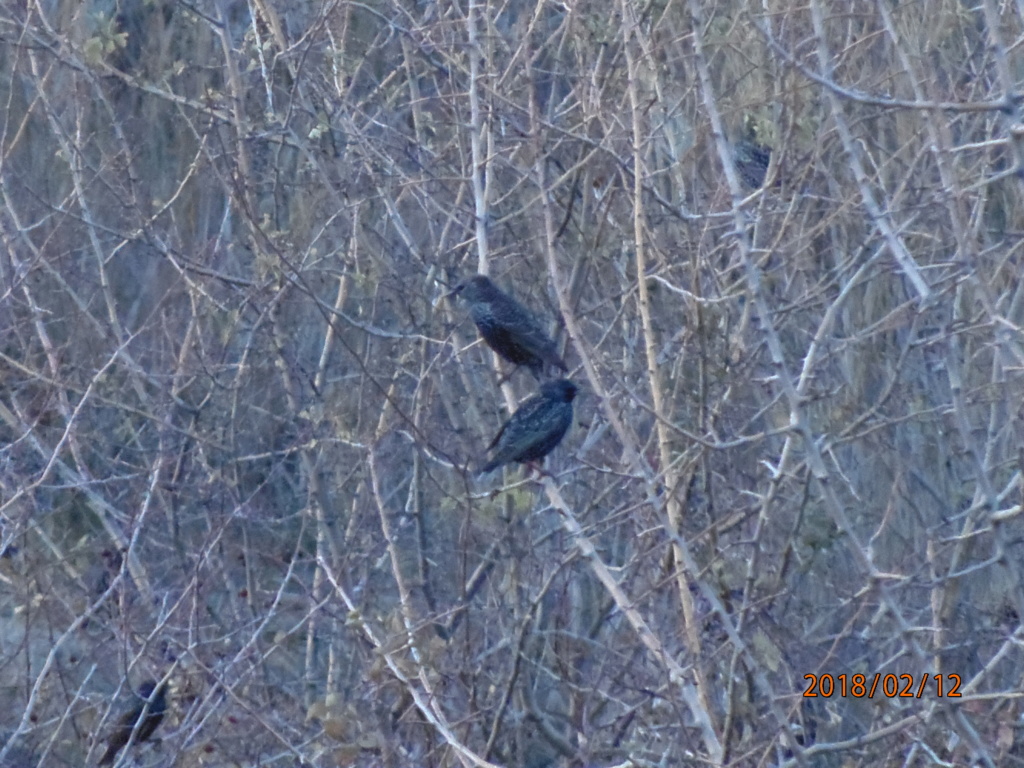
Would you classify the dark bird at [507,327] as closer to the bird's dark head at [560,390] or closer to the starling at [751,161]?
the bird's dark head at [560,390]

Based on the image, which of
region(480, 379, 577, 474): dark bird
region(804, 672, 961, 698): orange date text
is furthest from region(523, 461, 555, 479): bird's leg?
region(804, 672, 961, 698): orange date text

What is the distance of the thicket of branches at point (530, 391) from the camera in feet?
15.4

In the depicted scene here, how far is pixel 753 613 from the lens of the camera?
4.52 metres

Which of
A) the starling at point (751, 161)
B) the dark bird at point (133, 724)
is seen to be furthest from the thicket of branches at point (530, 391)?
the dark bird at point (133, 724)

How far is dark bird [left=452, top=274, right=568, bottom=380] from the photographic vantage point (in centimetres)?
600

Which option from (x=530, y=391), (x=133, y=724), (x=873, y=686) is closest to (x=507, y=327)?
(x=530, y=391)

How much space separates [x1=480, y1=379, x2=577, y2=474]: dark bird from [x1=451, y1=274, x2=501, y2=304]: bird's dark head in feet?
1.72

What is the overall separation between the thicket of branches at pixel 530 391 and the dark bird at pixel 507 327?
0.21 metres

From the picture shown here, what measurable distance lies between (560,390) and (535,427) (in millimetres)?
284

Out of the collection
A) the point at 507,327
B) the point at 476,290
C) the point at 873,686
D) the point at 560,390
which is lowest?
the point at 873,686

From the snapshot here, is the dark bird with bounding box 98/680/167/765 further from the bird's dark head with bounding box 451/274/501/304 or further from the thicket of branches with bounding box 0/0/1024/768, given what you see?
the bird's dark head with bounding box 451/274/501/304

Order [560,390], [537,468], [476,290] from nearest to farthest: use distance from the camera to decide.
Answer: [537,468], [560,390], [476,290]

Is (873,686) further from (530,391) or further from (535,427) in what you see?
(530,391)

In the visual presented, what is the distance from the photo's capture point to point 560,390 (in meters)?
5.73
